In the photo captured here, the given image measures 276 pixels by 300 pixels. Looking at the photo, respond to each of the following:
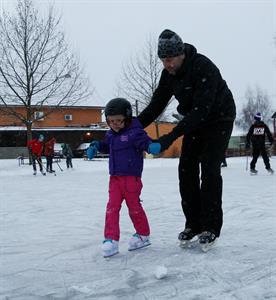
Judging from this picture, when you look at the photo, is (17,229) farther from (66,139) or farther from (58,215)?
(66,139)

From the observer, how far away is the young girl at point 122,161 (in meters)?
3.74

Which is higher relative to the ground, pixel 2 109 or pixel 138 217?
pixel 2 109

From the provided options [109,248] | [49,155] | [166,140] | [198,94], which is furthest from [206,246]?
[49,155]

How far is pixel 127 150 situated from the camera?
3775 millimetres

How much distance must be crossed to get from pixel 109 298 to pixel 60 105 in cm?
2674

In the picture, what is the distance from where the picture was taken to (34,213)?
6.44 meters

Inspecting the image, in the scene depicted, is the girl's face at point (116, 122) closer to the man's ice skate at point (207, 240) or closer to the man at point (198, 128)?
the man at point (198, 128)

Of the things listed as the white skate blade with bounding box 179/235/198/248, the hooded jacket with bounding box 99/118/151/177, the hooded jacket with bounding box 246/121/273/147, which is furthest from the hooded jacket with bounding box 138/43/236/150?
the hooded jacket with bounding box 246/121/273/147

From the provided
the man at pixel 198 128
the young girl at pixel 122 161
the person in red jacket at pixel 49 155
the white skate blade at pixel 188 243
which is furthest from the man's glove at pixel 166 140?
the person in red jacket at pixel 49 155

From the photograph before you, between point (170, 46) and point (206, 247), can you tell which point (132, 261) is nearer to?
point (206, 247)

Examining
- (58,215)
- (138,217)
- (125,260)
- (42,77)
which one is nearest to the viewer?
(125,260)

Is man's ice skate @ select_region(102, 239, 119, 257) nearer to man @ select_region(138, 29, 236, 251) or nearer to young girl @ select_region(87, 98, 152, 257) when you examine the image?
young girl @ select_region(87, 98, 152, 257)

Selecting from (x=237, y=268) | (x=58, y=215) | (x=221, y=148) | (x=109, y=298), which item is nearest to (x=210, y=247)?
(x=237, y=268)

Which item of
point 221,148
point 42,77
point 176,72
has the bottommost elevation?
point 221,148
